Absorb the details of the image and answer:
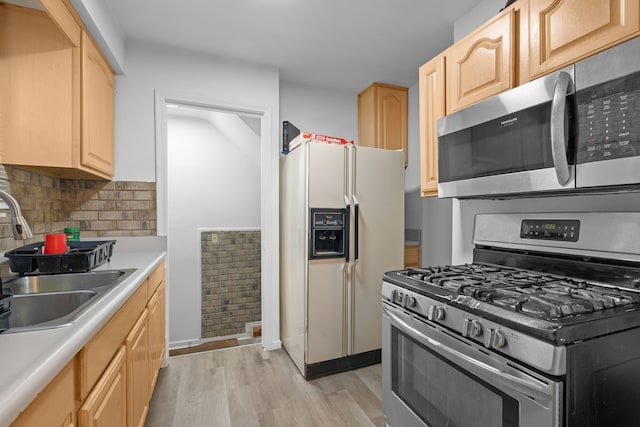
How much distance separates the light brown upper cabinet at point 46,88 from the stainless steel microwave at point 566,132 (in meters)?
2.03

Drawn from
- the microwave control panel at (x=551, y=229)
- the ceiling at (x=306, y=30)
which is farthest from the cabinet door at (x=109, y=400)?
the ceiling at (x=306, y=30)

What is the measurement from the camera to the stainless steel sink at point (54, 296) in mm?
1040

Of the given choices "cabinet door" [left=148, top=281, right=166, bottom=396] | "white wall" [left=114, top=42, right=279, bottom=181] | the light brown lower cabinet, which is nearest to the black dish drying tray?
the light brown lower cabinet

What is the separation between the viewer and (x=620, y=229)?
3.74 ft

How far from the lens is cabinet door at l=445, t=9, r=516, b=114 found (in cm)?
138

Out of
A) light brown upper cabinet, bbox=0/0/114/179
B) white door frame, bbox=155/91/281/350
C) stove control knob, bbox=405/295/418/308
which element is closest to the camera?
stove control knob, bbox=405/295/418/308

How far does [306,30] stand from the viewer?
2.21m

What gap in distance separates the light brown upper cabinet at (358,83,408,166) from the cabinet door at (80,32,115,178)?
2162 mm

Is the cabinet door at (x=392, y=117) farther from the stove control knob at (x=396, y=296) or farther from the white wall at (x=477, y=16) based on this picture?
the stove control knob at (x=396, y=296)

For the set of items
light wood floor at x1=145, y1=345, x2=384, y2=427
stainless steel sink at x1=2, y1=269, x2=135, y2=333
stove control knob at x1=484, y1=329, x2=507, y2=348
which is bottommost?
light wood floor at x1=145, y1=345, x2=384, y2=427

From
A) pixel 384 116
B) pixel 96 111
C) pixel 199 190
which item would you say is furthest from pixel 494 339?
pixel 199 190

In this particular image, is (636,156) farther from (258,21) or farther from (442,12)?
(258,21)

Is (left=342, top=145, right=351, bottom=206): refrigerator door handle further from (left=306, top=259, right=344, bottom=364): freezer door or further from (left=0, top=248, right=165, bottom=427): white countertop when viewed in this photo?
(left=0, top=248, right=165, bottom=427): white countertop

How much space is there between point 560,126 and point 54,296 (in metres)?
1.95
